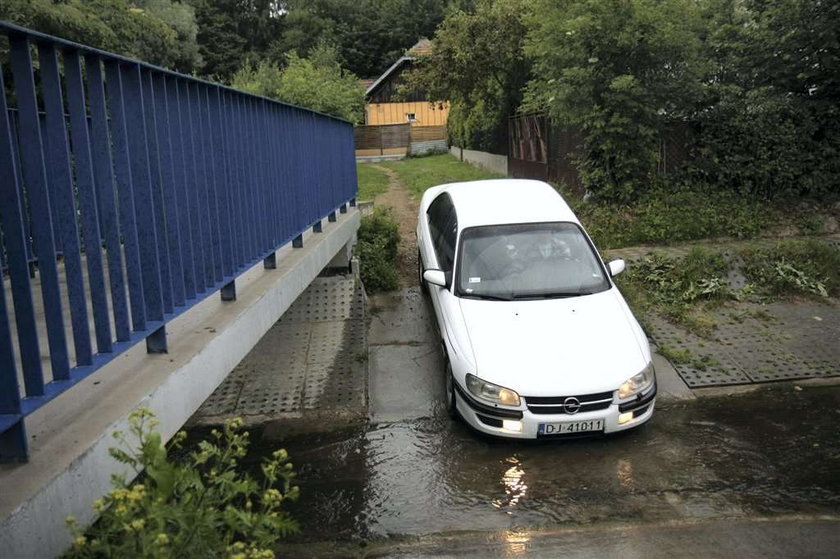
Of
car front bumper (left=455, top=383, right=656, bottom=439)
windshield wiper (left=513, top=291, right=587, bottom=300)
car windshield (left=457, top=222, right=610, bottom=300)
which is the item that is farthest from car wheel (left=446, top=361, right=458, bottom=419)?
windshield wiper (left=513, top=291, right=587, bottom=300)

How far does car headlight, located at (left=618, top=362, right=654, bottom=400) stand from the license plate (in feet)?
0.91

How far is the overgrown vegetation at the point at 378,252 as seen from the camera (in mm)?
9523

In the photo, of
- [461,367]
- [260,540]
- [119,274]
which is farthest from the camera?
[461,367]

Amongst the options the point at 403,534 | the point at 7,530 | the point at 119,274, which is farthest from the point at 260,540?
the point at 403,534

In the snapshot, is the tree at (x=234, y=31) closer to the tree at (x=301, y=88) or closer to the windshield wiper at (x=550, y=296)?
the tree at (x=301, y=88)

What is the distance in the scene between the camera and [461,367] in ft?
18.4

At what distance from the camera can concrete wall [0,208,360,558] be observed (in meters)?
2.30

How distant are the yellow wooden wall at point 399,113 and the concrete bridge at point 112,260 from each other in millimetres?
40935

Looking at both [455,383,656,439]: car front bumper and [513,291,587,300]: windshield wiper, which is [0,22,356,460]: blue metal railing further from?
[513,291,587,300]: windshield wiper

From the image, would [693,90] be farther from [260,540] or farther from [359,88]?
[359,88]

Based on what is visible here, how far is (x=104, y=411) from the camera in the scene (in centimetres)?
291

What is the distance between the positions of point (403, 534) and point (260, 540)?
2.09 meters

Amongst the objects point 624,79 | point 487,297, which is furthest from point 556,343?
point 624,79

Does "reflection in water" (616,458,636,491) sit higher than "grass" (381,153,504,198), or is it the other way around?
"grass" (381,153,504,198)
